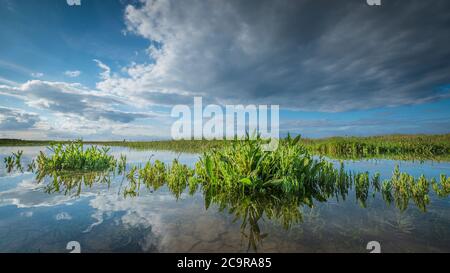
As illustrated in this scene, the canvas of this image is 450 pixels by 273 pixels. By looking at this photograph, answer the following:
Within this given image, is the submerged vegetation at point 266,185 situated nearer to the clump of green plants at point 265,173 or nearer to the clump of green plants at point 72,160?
the clump of green plants at point 265,173

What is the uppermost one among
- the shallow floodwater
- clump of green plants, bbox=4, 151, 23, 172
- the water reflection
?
clump of green plants, bbox=4, 151, 23, 172

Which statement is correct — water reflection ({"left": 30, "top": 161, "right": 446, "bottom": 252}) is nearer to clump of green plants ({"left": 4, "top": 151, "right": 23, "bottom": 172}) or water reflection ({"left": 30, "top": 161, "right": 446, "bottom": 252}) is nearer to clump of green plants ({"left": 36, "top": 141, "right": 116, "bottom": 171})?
clump of green plants ({"left": 36, "top": 141, "right": 116, "bottom": 171})

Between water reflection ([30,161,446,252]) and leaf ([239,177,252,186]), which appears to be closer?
water reflection ([30,161,446,252])

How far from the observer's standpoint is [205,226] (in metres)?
3.39

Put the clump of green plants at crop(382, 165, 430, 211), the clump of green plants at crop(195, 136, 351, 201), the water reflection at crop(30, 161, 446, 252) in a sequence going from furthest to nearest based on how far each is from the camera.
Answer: the clump of green plants at crop(195, 136, 351, 201)
the clump of green plants at crop(382, 165, 430, 211)
the water reflection at crop(30, 161, 446, 252)

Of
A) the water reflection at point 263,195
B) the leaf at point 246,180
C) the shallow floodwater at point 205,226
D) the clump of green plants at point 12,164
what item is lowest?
the shallow floodwater at point 205,226

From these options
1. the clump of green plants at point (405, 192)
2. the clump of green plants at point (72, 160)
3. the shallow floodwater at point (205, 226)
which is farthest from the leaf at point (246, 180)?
the clump of green plants at point (72, 160)

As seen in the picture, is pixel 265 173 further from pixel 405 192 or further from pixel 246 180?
pixel 405 192

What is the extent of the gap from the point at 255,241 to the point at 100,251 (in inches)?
74.3

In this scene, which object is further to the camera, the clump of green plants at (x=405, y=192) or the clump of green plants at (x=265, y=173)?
the clump of green plants at (x=265, y=173)

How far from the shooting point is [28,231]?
3193 mm

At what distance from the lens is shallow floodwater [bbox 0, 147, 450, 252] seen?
9.17 feet

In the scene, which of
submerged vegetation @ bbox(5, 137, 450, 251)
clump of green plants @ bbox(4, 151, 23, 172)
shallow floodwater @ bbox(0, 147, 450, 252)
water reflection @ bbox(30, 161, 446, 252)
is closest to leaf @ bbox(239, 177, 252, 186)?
submerged vegetation @ bbox(5, 137, 450, 251)

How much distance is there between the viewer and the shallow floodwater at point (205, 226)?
110 inches
